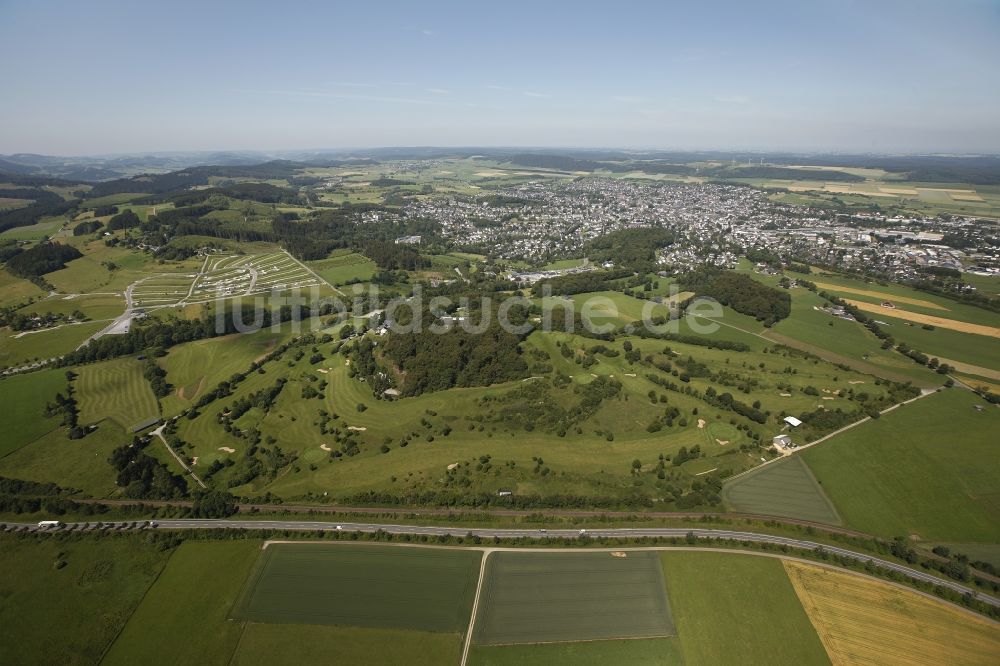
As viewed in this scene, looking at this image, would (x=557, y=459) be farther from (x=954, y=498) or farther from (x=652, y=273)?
(x=652, y=273)

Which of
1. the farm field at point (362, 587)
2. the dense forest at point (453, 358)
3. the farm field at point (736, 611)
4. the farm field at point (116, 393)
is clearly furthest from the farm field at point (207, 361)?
the farm field at point (736, 611)

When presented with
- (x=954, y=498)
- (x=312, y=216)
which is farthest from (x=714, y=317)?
(x=312, y=216)

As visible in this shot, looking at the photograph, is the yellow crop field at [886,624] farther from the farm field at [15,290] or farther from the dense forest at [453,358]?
the farm field at [15,290]

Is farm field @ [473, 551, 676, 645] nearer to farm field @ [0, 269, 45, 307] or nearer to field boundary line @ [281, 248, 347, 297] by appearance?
field boundary line @ [281, 248, 347, 297]

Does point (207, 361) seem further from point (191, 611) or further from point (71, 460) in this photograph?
point (191, 611)

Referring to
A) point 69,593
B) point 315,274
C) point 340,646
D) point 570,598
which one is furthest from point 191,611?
point 315,274
